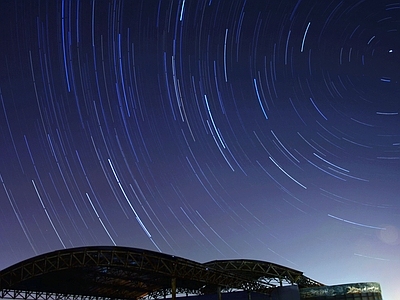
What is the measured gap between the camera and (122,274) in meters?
38.8

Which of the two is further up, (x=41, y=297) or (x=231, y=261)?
(x=231, y=261)

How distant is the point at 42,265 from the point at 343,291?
1315 inches

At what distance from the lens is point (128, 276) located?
39562 millimetres

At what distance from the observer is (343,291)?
4512cm

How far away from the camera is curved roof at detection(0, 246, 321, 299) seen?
3155cm

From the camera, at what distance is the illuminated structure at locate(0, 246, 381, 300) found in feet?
104

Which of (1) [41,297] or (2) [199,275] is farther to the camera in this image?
(1) [41,297]

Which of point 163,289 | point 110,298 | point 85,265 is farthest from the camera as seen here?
point 110,298

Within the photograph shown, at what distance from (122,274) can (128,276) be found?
1041mm

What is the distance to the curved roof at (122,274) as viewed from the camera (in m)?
31.5

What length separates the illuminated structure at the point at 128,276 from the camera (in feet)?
104

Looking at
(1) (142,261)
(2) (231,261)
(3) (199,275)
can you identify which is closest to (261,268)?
(2) (231,261)

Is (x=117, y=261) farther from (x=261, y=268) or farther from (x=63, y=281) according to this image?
(x=261, y=268)

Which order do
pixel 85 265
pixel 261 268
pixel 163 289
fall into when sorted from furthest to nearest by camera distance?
pixel 163 289 → pixel 261 268 → pixel 85 265
